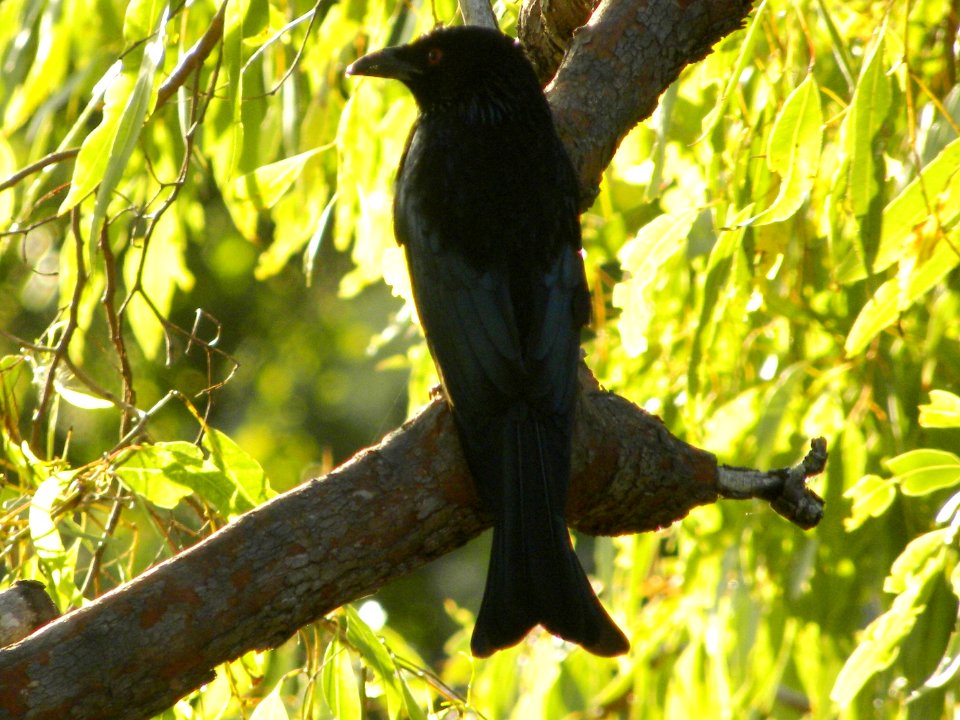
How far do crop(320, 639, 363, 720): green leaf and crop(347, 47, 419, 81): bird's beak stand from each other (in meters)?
1.40

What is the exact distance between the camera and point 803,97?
8.28 feet

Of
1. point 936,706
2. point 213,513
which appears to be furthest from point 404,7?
point 936,706

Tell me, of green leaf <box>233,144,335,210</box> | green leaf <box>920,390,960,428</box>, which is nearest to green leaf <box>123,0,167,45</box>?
green leaf <box>233,144,335,210</box>

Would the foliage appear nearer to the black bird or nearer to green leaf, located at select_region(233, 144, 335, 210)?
green leaf, located at select_region(233, 144, 335, 210)

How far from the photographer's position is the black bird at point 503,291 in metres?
2.32

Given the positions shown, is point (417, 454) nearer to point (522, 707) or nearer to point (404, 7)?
point (522, 707)

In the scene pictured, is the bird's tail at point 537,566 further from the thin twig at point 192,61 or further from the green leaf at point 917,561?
the thin twig at point 192,61

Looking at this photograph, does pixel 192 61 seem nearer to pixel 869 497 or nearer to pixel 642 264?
pixel 642 264

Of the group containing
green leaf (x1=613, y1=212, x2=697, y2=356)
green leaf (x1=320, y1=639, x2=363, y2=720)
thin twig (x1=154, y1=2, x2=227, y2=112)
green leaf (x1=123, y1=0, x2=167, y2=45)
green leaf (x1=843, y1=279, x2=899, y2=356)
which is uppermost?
green leaf (x1=123, y1=0, x2=167, y2=45)

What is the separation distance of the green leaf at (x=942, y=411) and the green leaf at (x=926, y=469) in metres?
0.08

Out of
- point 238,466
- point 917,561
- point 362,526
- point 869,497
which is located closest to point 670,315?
point 869,497

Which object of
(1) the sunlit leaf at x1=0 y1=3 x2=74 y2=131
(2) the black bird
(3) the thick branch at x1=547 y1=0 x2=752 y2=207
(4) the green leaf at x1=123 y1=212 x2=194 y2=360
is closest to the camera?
(2) the black bird

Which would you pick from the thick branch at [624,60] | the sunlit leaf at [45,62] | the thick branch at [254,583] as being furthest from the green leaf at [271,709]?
the sunlit leaf at [45,62]

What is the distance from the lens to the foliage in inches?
95.0
